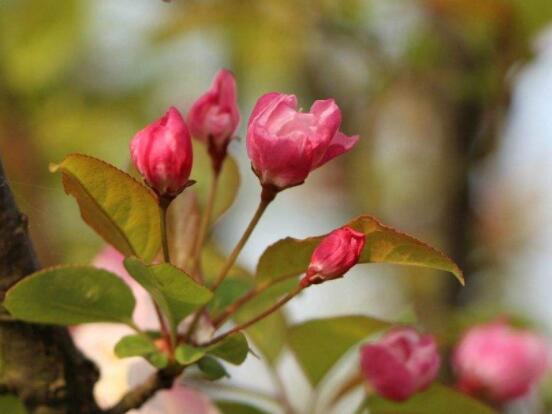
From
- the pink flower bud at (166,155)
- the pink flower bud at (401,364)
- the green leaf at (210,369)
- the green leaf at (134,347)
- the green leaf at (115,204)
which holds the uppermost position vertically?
the pink flower bud at (166,155)

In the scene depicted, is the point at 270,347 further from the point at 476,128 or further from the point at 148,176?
the point at 476,128

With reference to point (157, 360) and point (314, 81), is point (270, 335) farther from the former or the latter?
point (314, 81)

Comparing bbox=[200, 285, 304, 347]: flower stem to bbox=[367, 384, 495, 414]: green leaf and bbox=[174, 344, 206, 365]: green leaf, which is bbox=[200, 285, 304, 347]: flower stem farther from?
bbox=[367, 384, 495, 414]: green leaf

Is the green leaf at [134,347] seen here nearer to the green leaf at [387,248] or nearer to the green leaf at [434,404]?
the green leaf at [387,248]

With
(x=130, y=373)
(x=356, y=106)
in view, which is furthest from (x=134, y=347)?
(x=356, y=106)

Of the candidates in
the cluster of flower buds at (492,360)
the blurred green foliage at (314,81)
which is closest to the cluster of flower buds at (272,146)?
the cluster of flower buds at (492,360)

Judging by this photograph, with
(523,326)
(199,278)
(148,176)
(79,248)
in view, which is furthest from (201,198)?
(79,248)
